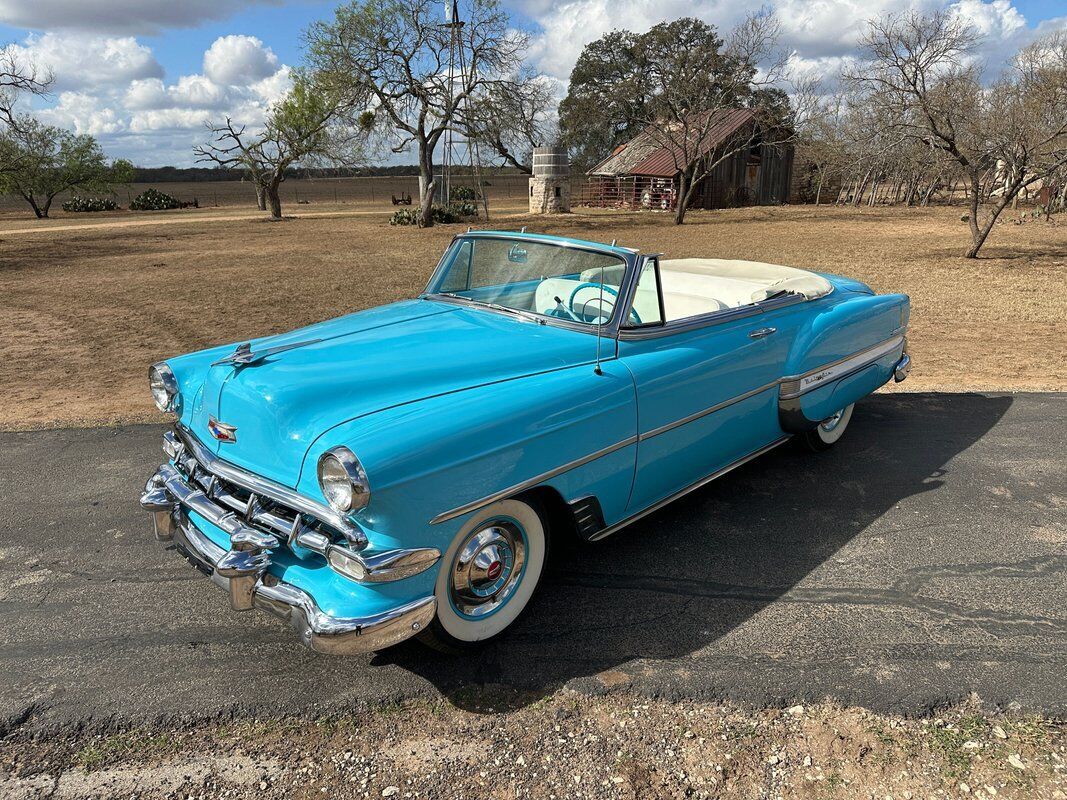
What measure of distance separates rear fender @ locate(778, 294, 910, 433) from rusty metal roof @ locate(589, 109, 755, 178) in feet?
96.5

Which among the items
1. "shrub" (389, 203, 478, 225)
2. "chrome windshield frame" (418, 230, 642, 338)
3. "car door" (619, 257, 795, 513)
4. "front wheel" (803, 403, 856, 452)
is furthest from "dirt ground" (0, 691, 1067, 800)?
"shrub" (389, 203, 478, 225)

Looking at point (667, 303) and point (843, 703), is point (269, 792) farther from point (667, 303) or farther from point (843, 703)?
point (667, 303)

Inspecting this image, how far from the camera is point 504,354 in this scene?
124 inches

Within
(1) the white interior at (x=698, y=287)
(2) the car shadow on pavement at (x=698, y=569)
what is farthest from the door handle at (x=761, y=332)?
(2) the car shadow on pavement at (x=698, y=569)

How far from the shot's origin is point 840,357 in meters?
4.40

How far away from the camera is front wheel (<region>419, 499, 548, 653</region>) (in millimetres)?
2633

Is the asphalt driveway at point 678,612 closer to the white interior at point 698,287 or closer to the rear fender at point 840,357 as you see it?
the rear fender at point 840,357

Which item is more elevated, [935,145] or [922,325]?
[935,145]

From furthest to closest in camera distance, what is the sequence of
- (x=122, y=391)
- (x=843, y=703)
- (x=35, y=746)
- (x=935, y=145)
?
(x=935, y=145) → (x=122, y=391) → (x=843, y=703) → (x=35, y=746)

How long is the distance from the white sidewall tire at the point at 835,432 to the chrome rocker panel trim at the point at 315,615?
327 centimetres

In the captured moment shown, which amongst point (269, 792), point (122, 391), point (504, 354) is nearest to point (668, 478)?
point (504, 354)

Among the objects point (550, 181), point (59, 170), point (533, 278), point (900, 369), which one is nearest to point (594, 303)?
point (533, 278)

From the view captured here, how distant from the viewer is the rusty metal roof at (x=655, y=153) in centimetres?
3394

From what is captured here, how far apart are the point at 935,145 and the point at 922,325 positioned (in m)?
7.66
